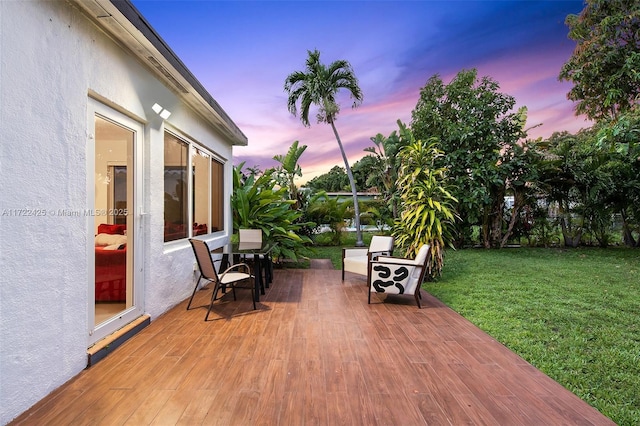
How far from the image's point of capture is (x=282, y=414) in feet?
7.38

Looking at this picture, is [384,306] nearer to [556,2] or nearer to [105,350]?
[105,350]

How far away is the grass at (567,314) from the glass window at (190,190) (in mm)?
3641

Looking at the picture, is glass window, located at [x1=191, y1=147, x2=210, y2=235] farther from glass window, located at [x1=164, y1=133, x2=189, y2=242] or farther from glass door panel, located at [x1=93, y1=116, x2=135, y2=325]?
glass door panel, located at [x1=93, y1=116, x2=135, y2=325]

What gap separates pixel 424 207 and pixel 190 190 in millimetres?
4235

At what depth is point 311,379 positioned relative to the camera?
8.96 feet

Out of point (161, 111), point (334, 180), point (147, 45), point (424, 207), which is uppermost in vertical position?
point (334, 180)

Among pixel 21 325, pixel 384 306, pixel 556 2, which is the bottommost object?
pixel 384 306

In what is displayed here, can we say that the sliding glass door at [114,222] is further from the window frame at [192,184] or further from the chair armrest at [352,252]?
the chair armrest at [352,252]

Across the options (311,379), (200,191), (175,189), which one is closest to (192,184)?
(200,191)

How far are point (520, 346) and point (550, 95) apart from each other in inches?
490

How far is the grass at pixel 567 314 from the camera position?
110 inches

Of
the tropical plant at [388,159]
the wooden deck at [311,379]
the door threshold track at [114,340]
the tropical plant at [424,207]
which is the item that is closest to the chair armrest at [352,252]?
the tropical plant at [424,207]

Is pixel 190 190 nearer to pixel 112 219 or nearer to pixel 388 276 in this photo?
pixel 112 219

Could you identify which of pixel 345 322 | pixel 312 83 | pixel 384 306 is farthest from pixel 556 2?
pixel 345 322
